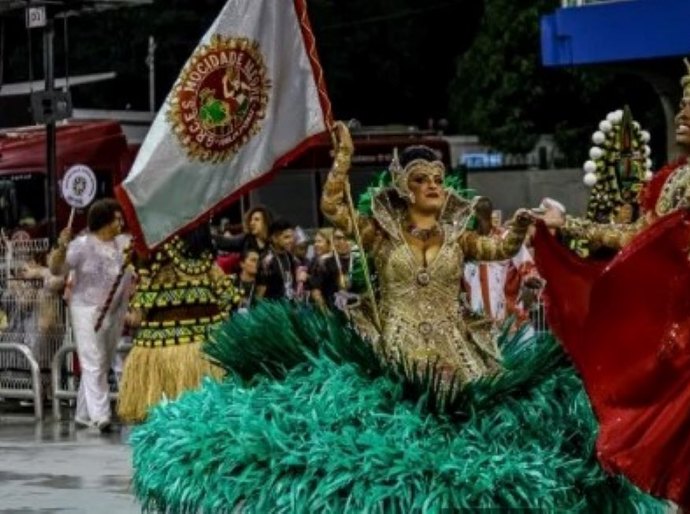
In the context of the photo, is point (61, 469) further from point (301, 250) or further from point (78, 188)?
point (78, 188)

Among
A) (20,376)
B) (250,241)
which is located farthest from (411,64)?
(250,241)

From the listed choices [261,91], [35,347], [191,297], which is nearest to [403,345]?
[261,91]

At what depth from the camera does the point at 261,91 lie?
9531mm

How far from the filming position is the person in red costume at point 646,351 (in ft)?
24.0

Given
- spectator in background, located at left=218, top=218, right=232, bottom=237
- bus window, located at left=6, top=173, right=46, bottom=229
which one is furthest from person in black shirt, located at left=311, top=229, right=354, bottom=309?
bus window, located at left=6, top=173, right=46, bottom=229

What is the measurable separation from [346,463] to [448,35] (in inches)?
1262

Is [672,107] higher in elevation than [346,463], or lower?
higher

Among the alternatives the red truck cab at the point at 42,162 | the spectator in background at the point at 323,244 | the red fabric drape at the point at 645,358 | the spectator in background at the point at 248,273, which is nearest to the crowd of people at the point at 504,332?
Result: the red fabric drape at the point at 645,358

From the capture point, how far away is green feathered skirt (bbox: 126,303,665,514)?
7.54 meters

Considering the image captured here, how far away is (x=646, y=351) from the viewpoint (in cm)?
753

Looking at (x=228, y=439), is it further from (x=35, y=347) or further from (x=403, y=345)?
(x=35, y=347)

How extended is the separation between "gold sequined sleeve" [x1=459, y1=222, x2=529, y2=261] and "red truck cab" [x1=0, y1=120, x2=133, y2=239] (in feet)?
47.5

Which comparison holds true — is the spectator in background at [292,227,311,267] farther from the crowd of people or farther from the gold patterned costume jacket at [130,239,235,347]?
the crowd of people

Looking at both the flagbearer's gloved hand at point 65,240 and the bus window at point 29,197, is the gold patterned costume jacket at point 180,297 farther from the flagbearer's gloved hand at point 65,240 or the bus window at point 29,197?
the bus window at point 29,197
